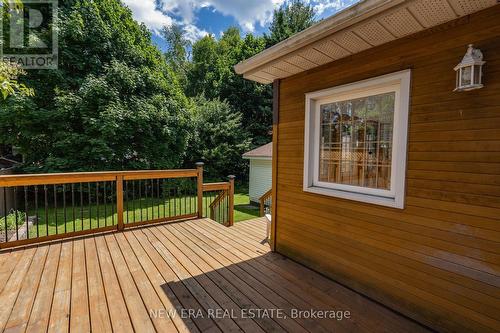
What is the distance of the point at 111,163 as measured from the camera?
27.5 feet

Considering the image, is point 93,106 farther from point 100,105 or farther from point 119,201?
point 119,201

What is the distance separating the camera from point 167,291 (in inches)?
90.2

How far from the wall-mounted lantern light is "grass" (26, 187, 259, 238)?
3.93 metres

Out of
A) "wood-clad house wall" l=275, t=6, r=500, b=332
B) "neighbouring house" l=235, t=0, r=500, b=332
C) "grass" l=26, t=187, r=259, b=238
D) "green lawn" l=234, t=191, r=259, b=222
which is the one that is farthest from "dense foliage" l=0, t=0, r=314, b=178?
"wood-clad house wall" l=275, t=6, r=500, b=332

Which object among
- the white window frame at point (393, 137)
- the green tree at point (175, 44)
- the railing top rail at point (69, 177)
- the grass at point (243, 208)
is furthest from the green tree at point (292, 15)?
the white window frame at point (393, 137)

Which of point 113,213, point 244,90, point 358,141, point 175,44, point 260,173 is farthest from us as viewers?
point 175,44

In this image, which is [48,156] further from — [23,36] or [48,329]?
[48,329]

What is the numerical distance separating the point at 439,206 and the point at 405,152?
48 cm

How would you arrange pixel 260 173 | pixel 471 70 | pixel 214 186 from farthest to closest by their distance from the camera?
pixel 260 173 → pixel 214 186 → pixel 471 70

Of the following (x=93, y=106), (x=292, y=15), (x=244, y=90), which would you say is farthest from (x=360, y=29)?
(x=292, y=15)

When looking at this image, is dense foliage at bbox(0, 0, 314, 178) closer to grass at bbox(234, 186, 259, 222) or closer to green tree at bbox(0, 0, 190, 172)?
Result: green tree at bbox(0, 0, 190, 172)

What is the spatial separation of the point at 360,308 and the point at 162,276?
78.9 inches

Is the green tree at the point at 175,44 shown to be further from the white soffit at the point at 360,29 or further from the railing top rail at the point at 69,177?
the white soffit at the point at 360,29

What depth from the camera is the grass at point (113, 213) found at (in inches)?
187
